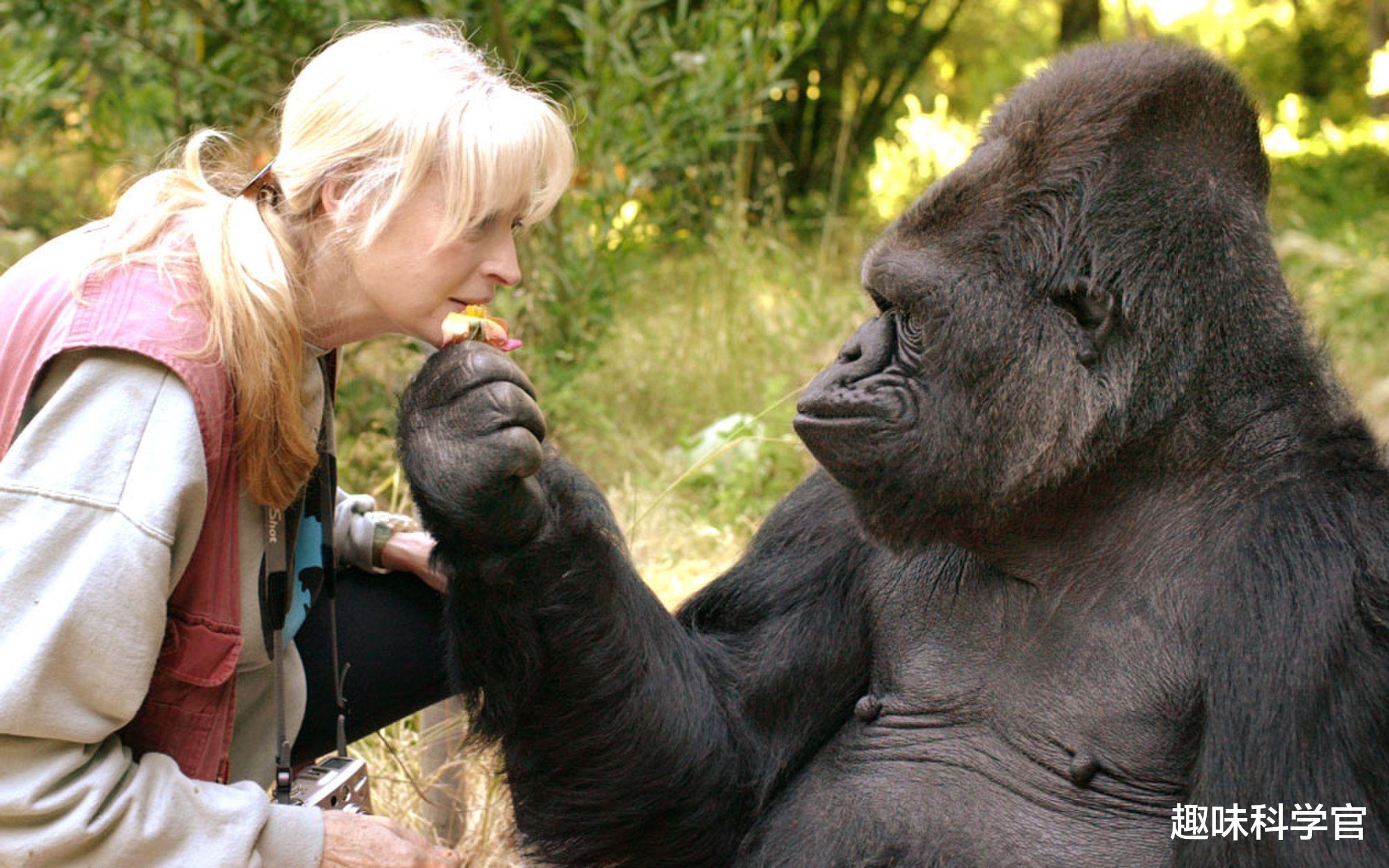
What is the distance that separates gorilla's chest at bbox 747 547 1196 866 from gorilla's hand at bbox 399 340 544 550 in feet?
2.22

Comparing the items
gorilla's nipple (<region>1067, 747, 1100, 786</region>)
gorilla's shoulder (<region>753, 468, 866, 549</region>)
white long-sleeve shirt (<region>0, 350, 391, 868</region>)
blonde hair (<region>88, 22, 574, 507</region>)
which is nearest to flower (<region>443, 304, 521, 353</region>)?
blonde hair (<region>88, 22, 574, 507</region>)

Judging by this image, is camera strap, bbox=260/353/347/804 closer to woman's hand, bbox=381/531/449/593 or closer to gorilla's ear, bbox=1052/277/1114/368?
woman's hand, bbox=381/531/449/593

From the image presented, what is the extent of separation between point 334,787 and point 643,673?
0.54 m

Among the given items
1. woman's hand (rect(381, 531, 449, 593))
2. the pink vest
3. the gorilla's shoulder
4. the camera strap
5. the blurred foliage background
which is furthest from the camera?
the blurred foliage background

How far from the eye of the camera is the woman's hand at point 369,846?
6.85 ft

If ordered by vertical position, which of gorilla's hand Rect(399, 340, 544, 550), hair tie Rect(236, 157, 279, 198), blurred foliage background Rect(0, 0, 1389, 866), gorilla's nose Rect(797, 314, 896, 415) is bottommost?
blurred foliage background Rect(0, 0, 1389, 866)

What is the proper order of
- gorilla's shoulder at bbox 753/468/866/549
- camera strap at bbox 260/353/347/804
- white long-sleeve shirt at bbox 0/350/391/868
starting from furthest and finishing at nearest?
gorilla's shoulder at bbox 753/468/866/549 < camera strap at bbox 260/353/347/804 < white long-sleeve shirt at bbox 0/350/391/868

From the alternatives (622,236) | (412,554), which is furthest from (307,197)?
(622,236)

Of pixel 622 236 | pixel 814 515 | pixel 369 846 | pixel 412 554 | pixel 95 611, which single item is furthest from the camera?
pixel 622 236

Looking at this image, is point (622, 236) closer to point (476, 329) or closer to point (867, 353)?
point (476, 329)

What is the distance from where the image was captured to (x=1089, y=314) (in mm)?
2186

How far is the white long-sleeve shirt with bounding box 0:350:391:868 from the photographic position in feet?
5.98

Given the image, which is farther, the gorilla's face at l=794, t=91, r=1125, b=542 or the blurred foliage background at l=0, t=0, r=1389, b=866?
the blurred foliage background at l=0, t=0, r=1389, b=866

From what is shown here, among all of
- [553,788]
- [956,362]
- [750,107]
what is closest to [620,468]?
[750,107]
